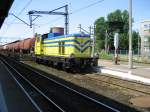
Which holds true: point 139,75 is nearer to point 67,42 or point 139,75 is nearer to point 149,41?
point 67,42

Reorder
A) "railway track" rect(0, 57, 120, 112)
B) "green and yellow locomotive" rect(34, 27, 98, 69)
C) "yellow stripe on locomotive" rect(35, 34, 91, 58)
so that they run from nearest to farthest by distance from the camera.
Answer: "railway track" rect(0, 57, 120, 112) < "green and yellow locomotive" rect(34, 27, 98, 69) < "yellow stripe on locomotive" rect(35, 34, 91, 58)

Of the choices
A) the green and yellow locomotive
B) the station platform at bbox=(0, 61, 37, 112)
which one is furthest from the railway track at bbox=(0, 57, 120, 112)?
the green and yellow locomotive

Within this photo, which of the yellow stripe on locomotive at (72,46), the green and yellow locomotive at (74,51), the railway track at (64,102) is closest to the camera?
the railway track at (64,102)

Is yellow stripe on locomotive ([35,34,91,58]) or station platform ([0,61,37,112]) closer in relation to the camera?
station platform ([0,61,37,112])

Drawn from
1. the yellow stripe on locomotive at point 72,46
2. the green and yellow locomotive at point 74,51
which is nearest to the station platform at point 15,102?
the green and yellow locomotive at point 74,51

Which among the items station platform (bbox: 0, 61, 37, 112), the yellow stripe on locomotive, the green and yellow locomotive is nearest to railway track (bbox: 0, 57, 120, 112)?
station platform (bbox: 0, 61, 37, 112)

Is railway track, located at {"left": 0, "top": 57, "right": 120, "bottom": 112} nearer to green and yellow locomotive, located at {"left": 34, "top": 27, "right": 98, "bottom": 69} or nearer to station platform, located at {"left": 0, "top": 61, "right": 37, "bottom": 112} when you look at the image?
station platform, located at {"left": 0, "top": 61, "right": 37, "bottom": 112}

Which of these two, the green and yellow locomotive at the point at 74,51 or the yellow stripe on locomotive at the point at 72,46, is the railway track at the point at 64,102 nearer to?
the green and yellow locomotive at the point at 74,51

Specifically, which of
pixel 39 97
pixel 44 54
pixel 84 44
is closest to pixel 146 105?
pixel 39 97

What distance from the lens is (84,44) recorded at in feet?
77.8

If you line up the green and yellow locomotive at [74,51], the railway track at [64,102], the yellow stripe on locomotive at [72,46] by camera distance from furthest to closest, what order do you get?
the yellow stripe on locomotive at [72,46] → the green and yellow locomotive at [74,51] → the railway track at [64,102]

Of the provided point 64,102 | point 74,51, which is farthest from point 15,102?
point 74,51

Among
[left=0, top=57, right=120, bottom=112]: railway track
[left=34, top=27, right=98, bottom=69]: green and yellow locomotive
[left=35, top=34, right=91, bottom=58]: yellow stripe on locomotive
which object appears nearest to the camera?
[left=0, top=57, right=120, bottom=112]: railway track

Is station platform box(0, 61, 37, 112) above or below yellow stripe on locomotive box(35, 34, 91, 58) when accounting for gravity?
below
